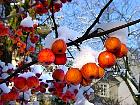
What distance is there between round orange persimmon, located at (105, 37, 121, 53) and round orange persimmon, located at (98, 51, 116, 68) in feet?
0.07

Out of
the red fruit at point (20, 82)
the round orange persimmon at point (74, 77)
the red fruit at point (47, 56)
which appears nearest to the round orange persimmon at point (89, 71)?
the round orange persimmon at point (74, 77)

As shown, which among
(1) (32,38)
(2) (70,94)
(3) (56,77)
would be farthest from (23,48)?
(3) (56,77)

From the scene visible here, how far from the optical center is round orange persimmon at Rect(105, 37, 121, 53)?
175 centimetres

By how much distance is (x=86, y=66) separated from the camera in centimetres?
177

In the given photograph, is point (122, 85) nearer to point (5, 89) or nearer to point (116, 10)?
point (116, 10)

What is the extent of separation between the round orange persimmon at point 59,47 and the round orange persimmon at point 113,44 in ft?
0.65

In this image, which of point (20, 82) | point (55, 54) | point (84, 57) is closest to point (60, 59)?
point (55, 54)

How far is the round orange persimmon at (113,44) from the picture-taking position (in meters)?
1.75

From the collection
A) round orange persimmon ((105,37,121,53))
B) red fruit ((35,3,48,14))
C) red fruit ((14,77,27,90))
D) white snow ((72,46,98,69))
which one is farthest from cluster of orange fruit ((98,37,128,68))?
red fruit ((35,3,48,14))

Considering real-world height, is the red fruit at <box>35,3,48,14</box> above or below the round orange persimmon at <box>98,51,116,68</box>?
above

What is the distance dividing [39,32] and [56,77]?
1.77 metres

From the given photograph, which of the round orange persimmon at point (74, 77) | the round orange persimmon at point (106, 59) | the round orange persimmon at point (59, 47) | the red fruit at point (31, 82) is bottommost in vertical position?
the red fruit at point (31, 82)

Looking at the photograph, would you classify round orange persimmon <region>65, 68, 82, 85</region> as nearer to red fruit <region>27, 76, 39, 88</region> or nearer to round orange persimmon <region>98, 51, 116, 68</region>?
round orange persimmon <region>98, 51, 116, 68</region>

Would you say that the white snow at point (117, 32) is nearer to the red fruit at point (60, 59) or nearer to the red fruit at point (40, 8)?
the red fruit at point (60, 59)
